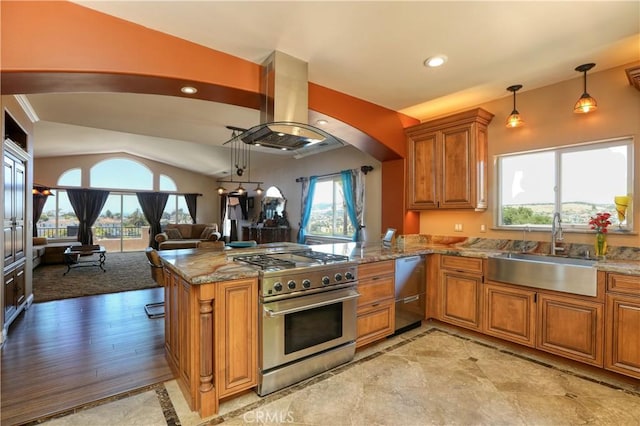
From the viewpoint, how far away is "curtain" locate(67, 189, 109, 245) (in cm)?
943

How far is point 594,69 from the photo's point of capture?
2.84 m

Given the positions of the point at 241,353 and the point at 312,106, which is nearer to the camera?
the point at 241,353

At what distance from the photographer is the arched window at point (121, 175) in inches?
387

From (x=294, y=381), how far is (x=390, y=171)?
305cm

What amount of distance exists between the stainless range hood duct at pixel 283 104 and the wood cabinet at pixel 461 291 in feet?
6.82

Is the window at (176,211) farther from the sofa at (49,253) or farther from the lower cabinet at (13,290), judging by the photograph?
the lower cabinet at (13,290)

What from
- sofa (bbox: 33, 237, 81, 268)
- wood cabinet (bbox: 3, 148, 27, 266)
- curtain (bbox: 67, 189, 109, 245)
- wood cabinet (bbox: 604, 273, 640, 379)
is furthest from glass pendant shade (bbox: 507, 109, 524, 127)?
curtain (bbox: 67, 189, 109, 245)

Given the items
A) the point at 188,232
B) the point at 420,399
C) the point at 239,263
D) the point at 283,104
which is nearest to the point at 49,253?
the point at 188,232

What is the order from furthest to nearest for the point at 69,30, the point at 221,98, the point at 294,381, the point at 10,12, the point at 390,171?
the point at 390,171, the point at 221,98, the point at 294,381, the point at 69,30, the point at 10,12

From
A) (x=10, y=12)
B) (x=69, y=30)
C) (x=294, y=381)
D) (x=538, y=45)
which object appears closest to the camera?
(x=10, y=12)

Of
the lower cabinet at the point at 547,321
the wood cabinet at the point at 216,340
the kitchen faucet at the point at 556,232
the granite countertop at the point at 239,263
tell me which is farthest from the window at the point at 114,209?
the kitchen faucet at the point at 556,232

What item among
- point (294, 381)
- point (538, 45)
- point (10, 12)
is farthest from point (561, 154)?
point (10, 12)

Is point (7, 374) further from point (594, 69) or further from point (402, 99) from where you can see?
point (594, 69)

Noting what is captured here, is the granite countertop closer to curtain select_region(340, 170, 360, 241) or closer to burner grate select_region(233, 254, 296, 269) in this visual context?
burner grate select_region(233, 254, 296, 269)
